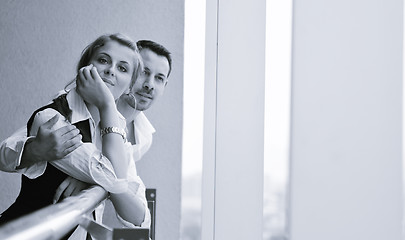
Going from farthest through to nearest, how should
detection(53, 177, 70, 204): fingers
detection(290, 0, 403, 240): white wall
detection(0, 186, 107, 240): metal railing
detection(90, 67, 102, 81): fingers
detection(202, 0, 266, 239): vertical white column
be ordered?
detection(290, 0, 403, 240): white wall
detection(202, 0, 266, 239): vertical white column
detection(90, 67, 102, 81): fingers
detection(53, 177, 70, 204): fingers
detection(0, 186, 107, 240): metal railing

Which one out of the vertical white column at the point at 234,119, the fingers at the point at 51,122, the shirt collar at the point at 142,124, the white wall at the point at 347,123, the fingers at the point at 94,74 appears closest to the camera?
the fingers at the point at 51,122

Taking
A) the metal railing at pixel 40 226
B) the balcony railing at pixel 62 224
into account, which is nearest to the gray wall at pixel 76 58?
the balcony railing at pixel 62 224

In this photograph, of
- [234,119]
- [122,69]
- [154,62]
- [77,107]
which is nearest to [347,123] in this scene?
[234,119]

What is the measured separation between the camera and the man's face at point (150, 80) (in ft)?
4.04

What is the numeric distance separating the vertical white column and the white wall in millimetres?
125

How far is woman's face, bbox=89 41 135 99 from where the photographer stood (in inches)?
44.0

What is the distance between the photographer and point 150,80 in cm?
126

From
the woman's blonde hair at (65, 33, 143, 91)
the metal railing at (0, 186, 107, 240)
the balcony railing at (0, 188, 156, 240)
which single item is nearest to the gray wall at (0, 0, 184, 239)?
the woman's blonde hair at (65, 33, 143, 91)

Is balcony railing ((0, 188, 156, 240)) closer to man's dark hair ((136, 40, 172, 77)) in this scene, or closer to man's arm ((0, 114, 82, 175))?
man's arm ((0, 114, 82, 175))

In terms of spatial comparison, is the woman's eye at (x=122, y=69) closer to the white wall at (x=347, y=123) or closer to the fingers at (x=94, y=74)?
the fingers at (x=94, y=74)

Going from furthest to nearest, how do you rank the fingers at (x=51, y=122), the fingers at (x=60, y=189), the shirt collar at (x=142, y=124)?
the shirt collar at (x=142, y=124) < the fingers at (x=51, y=122) < the fingers at (x=60, y=189)

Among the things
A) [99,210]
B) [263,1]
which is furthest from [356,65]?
[99,210]

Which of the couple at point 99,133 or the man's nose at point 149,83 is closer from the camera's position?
the couple at point 99,133

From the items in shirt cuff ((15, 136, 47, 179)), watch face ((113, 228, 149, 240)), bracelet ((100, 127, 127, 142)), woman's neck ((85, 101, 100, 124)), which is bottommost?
watch face ((113, 228, 149, 240))
